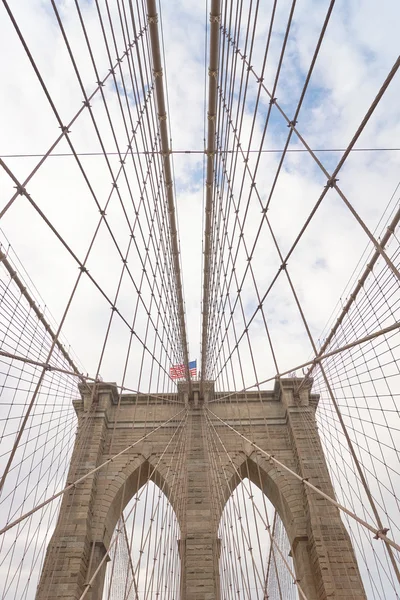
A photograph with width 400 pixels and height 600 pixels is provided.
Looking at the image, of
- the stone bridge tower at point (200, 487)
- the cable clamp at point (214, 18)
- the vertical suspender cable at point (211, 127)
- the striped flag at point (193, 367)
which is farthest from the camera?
the striped flag at point (193, 367)

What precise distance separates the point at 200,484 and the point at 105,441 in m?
3.52

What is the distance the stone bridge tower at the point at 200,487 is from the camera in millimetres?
12016

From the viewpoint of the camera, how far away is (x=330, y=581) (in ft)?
38.0

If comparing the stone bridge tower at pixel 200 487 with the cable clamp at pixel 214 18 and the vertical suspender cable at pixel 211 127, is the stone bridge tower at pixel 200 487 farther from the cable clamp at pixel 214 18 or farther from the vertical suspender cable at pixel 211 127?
the cable clamp at pixel 214 18

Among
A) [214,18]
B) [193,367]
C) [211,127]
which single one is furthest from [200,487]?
[214,18]

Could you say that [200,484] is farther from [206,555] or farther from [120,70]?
[120,70]

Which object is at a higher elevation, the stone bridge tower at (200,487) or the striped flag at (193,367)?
the striped flag at (193,367)

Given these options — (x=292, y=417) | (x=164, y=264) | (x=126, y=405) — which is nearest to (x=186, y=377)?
(x=126, y=405)

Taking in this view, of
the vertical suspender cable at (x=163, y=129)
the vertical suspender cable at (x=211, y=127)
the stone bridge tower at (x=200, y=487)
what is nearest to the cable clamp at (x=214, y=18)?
the vertical suspender cable at (x=211, y=127)

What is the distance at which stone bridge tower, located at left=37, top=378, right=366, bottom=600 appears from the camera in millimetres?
12016

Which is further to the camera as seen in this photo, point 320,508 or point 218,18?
point 320,508

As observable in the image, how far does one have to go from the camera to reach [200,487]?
14148mm

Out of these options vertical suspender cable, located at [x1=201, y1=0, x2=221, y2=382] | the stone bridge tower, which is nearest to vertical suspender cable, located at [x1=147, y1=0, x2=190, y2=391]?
vertical suspender cable, located at [x1=201, y1=0, x2=221, y2=382]

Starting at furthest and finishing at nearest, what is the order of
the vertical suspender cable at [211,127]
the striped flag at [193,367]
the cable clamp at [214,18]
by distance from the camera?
the striped flag at [193,367] < the vertical suspender cable at [211,127] < the cable clamp at [214,18]
